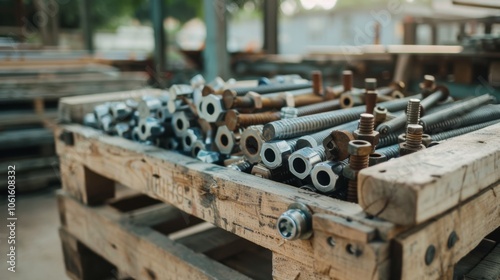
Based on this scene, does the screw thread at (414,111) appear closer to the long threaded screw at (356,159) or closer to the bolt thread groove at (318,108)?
the long threaded screw at (356,159)

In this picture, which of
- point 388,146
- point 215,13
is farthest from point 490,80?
point 215,13

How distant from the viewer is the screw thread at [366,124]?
1194 mm

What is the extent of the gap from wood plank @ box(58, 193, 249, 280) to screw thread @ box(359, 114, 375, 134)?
0.66 meters

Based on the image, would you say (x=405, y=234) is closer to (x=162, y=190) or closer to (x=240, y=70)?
(x=162, y=190)

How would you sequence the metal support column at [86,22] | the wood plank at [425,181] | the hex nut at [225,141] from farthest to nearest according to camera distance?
the metal support column at [86,22], the hex nut at [225,141], the wood plank at [425,181]

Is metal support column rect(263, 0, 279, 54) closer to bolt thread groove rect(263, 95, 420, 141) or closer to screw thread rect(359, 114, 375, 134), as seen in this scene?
bolt thread groove rect(263, 95, 420, 141)

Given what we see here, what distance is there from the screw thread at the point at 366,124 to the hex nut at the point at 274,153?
9.5 inches

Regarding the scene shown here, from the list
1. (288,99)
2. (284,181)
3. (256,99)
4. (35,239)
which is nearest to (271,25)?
(35,239)

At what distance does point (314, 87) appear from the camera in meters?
2.10

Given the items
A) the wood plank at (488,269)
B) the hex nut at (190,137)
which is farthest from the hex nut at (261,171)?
the wood plank at (488,269)

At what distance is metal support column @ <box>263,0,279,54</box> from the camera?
7.04m

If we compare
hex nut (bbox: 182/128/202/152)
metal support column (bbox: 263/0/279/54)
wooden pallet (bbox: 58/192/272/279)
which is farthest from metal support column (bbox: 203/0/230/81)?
hex nut (bbox: 182/128/202/152)

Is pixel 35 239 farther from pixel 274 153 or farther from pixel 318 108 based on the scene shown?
pixel 274 153

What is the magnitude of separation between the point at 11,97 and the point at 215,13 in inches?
100
